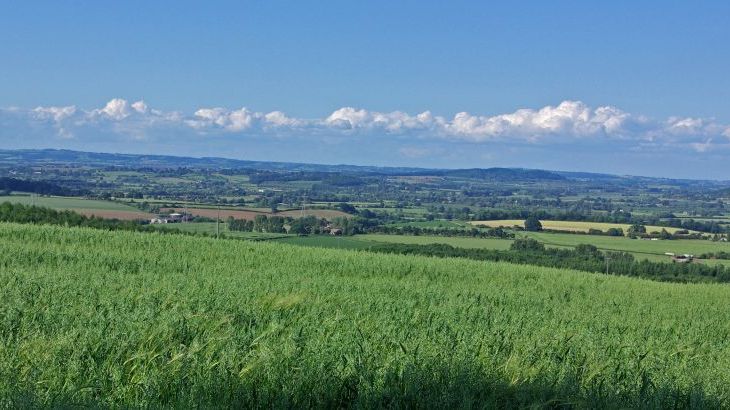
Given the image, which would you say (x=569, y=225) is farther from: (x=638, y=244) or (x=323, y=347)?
(x=323, y=347)

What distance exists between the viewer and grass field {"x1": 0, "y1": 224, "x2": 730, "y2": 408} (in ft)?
20.9

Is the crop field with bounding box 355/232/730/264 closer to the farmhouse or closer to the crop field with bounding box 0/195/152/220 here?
the farmhouse

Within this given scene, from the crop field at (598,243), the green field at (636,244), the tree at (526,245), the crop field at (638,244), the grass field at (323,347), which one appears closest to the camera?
the grass field at (323,347)

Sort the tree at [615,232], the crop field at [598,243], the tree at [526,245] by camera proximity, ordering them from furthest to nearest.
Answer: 1. the tree at [615,232]
2. the crop field at [598,243]
3. the tree at [526,245]

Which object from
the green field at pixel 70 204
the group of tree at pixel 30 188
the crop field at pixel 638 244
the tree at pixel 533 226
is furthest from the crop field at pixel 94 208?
the tree at pixel 533 226

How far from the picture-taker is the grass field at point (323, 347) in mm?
6371

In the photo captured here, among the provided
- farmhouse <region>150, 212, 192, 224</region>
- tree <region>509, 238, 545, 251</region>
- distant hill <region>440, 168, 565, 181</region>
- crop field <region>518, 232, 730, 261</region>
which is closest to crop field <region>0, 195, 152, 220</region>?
farmhouse <region>150, 212, 192, 224</region>

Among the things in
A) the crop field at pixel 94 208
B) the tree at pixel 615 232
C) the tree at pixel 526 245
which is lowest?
the tree at pixel 615 232

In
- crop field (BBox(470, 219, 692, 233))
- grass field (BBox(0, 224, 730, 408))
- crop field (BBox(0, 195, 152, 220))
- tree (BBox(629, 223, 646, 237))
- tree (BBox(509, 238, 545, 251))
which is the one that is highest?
grass field (BBox(0, 224, 730, 408))

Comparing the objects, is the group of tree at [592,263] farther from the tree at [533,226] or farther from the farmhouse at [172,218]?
the tree at [533,226]

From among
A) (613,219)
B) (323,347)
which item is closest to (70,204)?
(323,347)

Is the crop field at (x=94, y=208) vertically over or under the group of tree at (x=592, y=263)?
over

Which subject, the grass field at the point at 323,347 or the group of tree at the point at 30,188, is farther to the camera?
the group of tree at the point at 30,188

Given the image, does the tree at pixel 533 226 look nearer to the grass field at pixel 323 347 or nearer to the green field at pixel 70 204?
the green field at pixel 70 204
